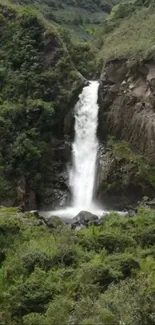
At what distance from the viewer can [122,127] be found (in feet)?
116

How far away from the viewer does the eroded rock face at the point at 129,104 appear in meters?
33.9

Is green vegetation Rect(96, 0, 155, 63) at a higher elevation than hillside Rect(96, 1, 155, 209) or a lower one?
higher

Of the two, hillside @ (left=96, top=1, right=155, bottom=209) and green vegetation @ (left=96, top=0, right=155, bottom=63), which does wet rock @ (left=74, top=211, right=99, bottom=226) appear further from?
green vegetation @ (left=96, top=0, right=155, bottom=63)

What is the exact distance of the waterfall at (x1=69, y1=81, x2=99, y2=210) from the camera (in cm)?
3396

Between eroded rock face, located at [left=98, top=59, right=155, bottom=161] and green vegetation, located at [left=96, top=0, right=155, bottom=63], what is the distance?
1.05m

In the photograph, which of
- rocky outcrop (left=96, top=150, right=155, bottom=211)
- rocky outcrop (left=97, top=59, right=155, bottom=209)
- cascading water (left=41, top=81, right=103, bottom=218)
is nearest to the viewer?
rocky outcrop (left=96, top=150, right=155, bottom=211)

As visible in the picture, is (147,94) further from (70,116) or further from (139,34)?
(139,34)

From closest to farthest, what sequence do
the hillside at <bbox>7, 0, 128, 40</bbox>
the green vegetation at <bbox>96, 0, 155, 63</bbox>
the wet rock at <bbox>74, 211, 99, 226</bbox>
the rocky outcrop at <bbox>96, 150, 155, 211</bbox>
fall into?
the wet rock at <bbox>74, 211, 99, 226</bbox> → the rocky outcrop at <bbox>96, 150, 155, 211</bbox> → the green vegetation at <bbox>96, 0, 155, 63</bbox> → the hillside at <bbox>7, 0, 128, 40</bbox>

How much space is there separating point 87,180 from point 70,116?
5.02 m

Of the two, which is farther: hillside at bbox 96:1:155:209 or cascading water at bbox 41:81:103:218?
cascading water at bbox 41:81:103:218

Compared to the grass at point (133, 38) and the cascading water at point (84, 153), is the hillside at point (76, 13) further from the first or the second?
the cascading water at point (84, 153)

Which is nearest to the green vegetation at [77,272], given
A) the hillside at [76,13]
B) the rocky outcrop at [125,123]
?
the rocky outcrop at [125,123]

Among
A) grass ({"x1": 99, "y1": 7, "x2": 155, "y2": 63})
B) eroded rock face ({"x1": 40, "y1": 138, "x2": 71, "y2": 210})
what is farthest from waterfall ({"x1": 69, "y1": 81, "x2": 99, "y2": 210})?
grass ({"x1": 99, "y1": 7, "x2": 155, "y2": 63})

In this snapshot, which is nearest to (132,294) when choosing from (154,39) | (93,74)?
(154,39)
